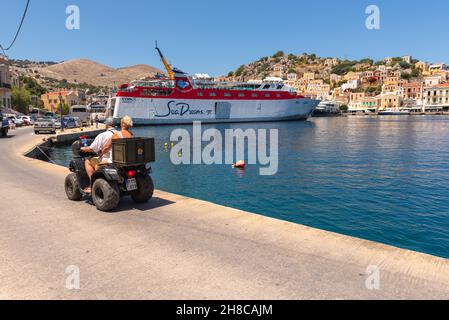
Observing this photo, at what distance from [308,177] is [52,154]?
694 inches

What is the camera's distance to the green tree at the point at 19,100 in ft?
215

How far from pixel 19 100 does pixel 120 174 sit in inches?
2840

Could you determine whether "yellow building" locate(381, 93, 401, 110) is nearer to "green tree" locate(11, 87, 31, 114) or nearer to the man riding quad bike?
"green tree" locate(11, 87, 31, 114)

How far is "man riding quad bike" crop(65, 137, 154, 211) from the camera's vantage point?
6266 millimetres

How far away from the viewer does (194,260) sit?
425 centimetres

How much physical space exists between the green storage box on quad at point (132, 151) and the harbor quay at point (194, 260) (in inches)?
38.7

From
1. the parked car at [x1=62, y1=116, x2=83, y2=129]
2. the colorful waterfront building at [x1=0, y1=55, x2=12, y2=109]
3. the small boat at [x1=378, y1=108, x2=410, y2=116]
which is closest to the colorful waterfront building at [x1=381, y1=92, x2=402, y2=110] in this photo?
the small boat at [x1=378, y1=108, x2=410, y2=116]

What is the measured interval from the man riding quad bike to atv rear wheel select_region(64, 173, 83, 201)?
0.17m

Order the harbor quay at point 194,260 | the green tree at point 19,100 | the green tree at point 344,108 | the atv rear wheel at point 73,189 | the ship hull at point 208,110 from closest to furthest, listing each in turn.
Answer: the harbor quay at point 194,260, the atv rear wheel at point 73,189, the ship hull at point 208,110, the green tree at point 19,100, the green tree at point 344,108

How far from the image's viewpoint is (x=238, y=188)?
14070mm

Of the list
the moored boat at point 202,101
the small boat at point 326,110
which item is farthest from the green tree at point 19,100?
the small boat at point 326,110

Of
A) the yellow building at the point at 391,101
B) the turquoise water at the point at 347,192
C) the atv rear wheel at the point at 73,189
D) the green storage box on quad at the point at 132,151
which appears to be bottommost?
the turquoise water at the point at 347,192

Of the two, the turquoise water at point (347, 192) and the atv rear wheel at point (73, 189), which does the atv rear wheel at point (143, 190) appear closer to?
the atv rear wheel at point (73, 189)

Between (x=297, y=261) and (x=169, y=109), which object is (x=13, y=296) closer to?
(x=297, y=261)
